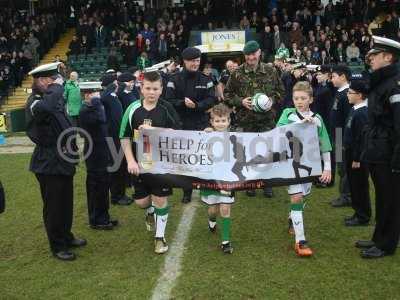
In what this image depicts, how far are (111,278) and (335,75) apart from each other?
152 inches

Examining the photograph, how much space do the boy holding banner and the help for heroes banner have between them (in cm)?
9

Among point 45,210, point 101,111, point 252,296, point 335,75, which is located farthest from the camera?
point 335,75

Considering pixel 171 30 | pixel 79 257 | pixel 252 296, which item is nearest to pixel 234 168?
pixel 252 296

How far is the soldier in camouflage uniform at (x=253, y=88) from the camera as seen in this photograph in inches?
282

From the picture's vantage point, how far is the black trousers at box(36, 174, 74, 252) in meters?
5.34

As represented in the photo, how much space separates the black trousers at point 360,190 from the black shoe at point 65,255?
10.7 ft

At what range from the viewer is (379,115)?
16.5ft

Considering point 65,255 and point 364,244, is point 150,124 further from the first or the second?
point 364,244

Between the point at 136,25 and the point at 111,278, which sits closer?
the point at 111,278

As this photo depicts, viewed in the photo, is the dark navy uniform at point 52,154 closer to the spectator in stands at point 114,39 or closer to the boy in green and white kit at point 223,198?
the boy in green and white kit at point 223,198

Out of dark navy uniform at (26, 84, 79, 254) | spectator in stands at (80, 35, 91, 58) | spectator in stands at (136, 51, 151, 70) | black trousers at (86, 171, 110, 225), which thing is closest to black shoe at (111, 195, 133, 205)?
black trousers at (86, 171, 110, 225)

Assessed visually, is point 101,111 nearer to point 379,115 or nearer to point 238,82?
point 238,82

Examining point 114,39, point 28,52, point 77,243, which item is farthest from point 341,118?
point 28,52

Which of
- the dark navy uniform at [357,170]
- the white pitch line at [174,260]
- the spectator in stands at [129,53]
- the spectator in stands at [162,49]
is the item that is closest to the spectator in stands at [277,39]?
the spectator in stands at [162,49]
